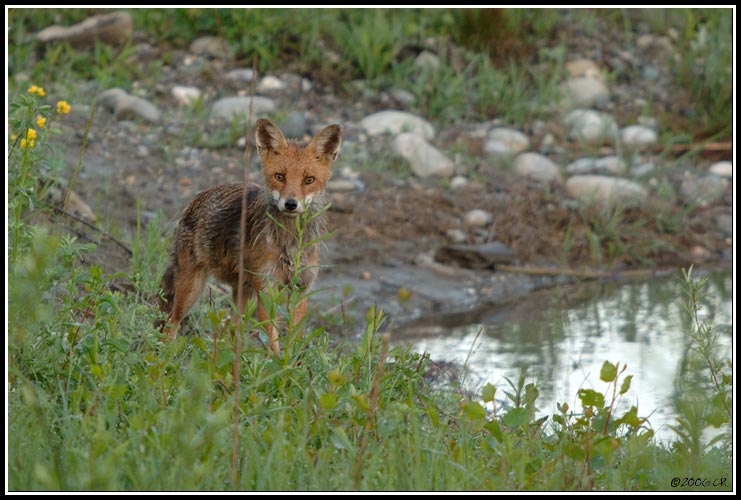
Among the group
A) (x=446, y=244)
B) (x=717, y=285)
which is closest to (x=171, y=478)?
(x=446, y=244)

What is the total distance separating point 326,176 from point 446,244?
3.21 m

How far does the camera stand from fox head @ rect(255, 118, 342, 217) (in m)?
5.70

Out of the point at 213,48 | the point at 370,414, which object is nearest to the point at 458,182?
the point at 213,48

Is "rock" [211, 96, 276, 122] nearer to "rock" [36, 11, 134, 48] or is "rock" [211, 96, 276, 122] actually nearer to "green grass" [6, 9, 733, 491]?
"rock" [36, 11, 134, 48]

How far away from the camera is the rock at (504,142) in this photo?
1032cm

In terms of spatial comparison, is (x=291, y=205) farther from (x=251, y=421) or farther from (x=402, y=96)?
(x=402, y=96)

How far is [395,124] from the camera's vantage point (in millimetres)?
10211

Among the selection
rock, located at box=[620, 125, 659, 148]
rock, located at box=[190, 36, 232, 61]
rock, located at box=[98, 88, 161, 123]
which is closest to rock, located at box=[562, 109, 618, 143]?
rock, located at box=[620, 125, 659, 148]

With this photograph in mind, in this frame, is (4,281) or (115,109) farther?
(115,109)

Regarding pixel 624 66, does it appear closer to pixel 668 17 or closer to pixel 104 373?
pixel 668 17

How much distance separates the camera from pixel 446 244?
8.95m

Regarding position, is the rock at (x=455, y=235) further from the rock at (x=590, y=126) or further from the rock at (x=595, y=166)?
the rock at (x=590, y=126)

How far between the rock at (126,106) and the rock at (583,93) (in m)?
4.49

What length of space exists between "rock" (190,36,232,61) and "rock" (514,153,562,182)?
132 inches
